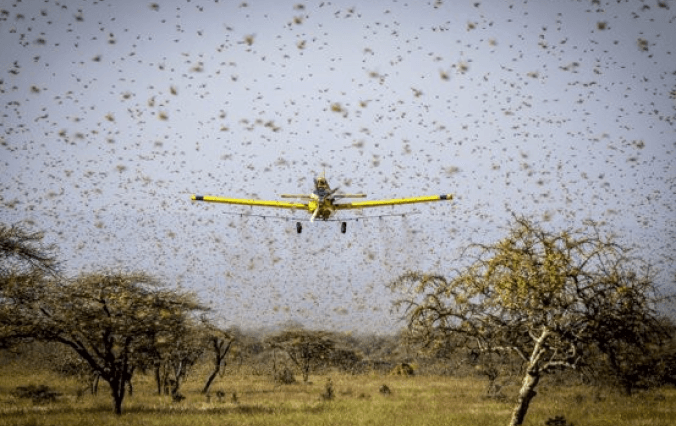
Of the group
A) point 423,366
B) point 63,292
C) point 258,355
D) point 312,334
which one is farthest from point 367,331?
point 63,292

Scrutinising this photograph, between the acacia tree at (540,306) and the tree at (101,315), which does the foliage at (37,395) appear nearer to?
the tree at (101,315)

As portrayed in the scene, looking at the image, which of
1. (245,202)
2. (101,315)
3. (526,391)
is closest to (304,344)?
(245,202)

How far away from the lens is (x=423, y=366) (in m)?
70.1

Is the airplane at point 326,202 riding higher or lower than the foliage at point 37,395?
higher

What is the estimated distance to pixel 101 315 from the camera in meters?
22.4

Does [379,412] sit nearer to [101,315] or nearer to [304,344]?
[101,315]

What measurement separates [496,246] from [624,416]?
13125 millimetres

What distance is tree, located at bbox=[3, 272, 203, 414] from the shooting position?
21984mm

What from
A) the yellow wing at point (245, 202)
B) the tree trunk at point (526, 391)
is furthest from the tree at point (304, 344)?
the tree trunk at point (526, 391)

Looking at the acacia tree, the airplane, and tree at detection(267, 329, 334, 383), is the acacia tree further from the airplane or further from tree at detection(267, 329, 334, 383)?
tree at detection(267, 329, 334, 383)

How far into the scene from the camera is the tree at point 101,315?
21984 mm

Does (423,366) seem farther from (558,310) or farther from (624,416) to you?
(558,310)

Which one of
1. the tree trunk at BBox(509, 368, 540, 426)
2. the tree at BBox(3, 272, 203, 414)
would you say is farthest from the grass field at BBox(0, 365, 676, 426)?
the tree trunk at BBox(509, 368, 540, 426)

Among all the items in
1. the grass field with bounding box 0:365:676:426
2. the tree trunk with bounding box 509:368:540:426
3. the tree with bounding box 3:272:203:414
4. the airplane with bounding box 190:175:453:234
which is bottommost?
the grass field with bounding box 0:365:676:426
